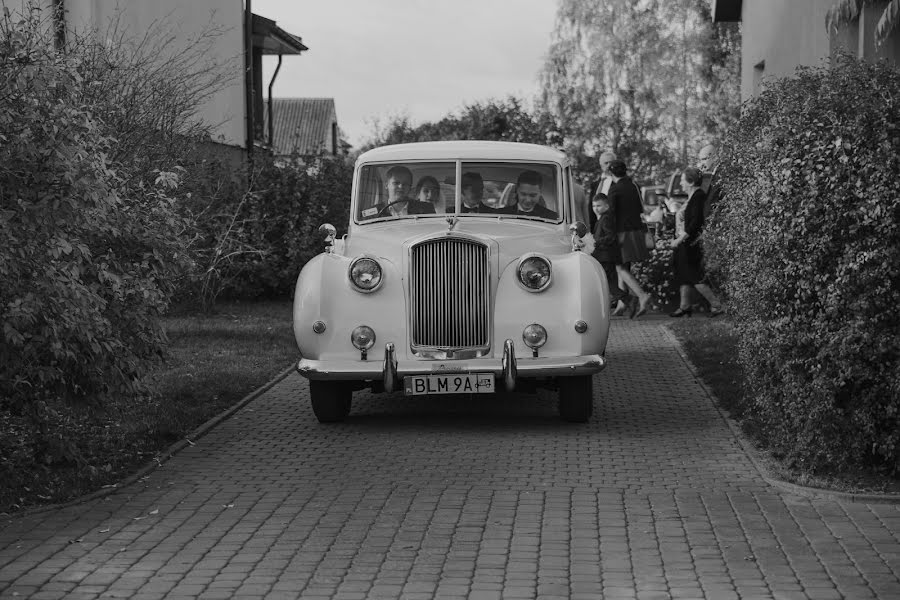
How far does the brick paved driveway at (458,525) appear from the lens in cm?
559

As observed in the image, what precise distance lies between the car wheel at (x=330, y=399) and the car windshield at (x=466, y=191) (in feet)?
5.60

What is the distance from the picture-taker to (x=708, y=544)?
615cm

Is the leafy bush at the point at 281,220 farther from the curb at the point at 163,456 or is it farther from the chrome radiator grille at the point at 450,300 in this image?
the chrome radiator grille at the point at 450,300

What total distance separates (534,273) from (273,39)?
74.1 feet

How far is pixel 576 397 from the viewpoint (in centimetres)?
949

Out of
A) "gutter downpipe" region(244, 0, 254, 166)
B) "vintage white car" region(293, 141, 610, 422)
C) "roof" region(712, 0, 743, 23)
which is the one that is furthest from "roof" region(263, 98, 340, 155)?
"vintage white car" region(293, 141, 610, 422)

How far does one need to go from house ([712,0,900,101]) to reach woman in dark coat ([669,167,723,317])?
1596mm

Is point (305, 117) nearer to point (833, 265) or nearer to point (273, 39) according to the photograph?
point (273, 39)

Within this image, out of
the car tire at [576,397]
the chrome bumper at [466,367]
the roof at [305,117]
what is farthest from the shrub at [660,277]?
the roof at [305,117]

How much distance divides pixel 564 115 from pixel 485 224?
49.9m

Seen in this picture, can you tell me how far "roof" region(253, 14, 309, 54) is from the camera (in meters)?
29.1

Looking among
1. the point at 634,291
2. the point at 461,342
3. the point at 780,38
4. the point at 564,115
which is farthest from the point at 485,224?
the point at 564,115

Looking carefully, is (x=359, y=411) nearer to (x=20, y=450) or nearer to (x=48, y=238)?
(x=20, y=450)

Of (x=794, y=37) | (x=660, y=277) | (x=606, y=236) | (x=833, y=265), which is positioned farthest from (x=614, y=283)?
(x=833, y=265)
